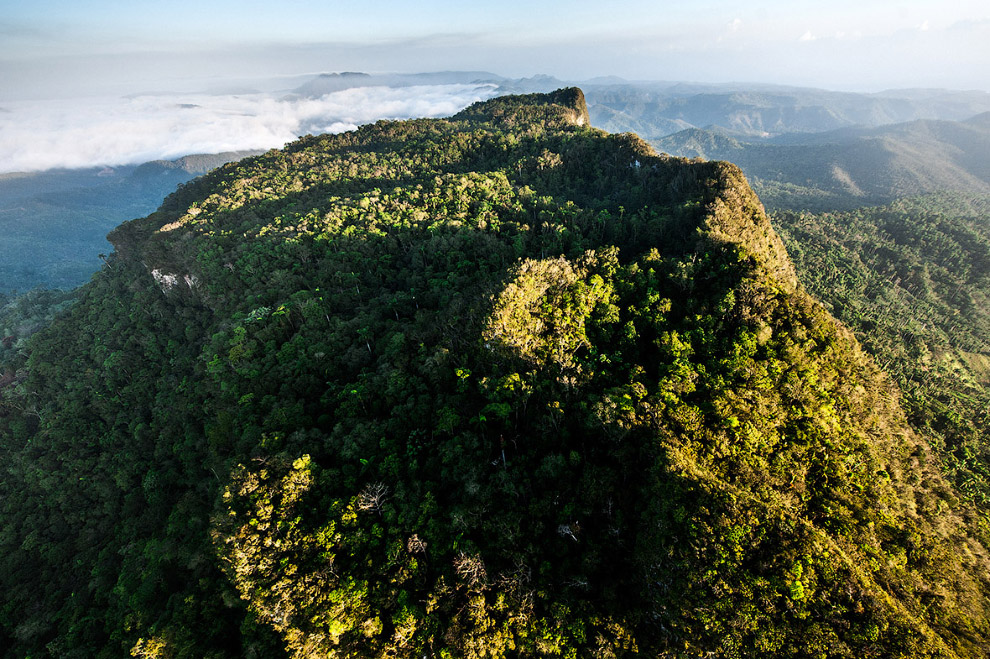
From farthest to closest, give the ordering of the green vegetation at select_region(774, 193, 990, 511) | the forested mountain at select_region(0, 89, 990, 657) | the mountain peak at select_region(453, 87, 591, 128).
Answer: the mountain peak at select_region(453, 87, 591, 128) < the green vegetation at select_region(774, 193, 990, 511) < the forested mountain at select_region(0, 89, 990, 657)

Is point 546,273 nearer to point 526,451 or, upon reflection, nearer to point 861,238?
point 526,451

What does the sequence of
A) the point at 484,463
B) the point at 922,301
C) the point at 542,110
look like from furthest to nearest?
the point at 922,301 < the point at 542,110 < the point at 484,463

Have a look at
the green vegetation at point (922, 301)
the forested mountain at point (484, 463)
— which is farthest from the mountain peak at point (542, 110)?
the green vegetation at point (922, 301)

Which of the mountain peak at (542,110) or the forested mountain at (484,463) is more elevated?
the mountain peak at (542,110)

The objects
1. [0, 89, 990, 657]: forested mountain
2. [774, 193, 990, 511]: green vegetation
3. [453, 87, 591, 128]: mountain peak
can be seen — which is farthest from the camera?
[453, 87, 591, 128]: mountain peak

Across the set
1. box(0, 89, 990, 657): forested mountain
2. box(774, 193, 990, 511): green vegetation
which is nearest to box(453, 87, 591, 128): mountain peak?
box(0, 89, 990, 657): forested mountain

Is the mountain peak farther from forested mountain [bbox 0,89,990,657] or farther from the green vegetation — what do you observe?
the green vegetation

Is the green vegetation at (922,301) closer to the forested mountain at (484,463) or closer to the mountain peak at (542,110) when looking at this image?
the forested mountain at (484,463)

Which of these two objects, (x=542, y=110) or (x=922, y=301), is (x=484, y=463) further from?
(x=922, y=301)

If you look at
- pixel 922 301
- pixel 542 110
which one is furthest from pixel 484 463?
pixel 922 301

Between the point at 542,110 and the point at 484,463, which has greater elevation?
the point at 542,110
